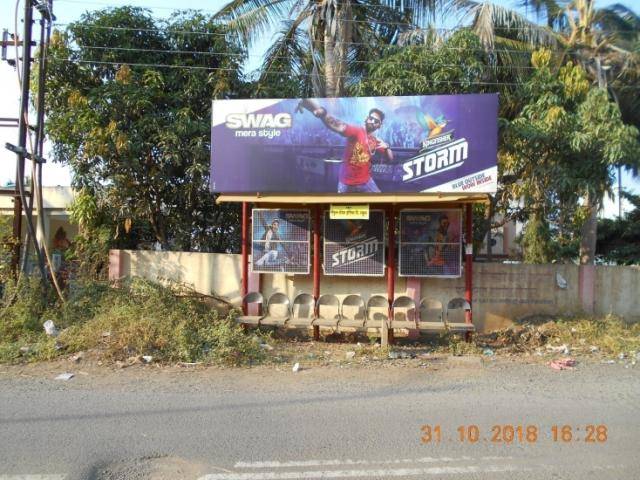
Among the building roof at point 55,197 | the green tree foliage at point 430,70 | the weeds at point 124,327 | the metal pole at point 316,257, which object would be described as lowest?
the weeds at point 124,327

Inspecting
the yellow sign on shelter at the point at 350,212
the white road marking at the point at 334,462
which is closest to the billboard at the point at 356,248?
the yellow sign on shelter at the point at 350,212

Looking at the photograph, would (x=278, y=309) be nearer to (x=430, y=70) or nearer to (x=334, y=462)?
(x=430, y=70)

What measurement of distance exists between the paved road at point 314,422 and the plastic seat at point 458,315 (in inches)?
40.8

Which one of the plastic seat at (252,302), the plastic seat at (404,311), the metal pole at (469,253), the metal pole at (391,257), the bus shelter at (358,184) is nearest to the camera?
the plastic seat at (404,311)

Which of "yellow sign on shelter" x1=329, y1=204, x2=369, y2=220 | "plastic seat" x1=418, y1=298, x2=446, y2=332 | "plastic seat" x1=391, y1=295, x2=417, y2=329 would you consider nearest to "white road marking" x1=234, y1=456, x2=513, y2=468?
"plastic seat" x1=391, y1=295, x2=417, y2=329

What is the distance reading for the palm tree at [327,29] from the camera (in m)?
12.0

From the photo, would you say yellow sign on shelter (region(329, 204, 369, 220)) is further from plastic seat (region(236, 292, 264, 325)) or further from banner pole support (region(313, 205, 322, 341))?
plastic seat (region(236, 292, 264, 325))

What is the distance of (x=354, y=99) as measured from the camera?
9133 millimetres

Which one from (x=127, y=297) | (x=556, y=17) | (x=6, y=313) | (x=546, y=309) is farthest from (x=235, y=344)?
(x=556, y=17)

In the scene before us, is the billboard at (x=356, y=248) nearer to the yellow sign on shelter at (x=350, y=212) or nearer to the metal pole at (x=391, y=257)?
the metal pole at (x=391, y=257)

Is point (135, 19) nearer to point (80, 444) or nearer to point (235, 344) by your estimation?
point (235, 344)

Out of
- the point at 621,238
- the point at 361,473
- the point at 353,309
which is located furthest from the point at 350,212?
the point at 621,238

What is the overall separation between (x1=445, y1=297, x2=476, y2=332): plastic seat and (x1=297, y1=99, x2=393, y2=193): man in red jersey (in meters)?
2.37

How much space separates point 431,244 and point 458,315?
5.07ft
